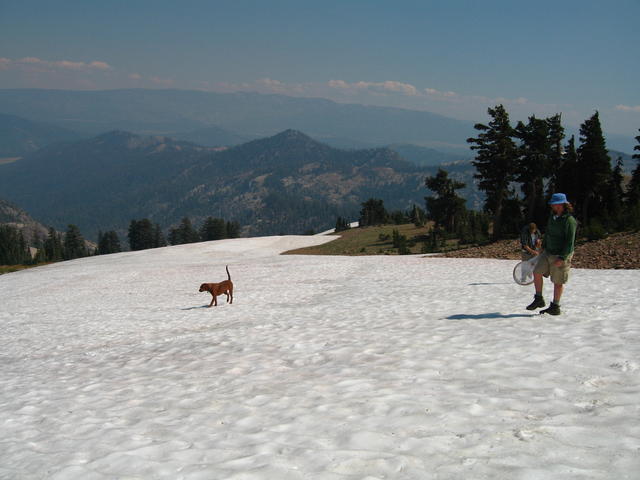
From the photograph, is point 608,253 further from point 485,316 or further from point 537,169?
point 537,169

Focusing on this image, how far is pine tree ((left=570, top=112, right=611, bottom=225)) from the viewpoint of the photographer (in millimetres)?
46906

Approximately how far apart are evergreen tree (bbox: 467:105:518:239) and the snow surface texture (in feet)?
87.5

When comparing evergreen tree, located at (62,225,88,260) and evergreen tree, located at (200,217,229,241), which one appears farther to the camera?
evergreen tree, located at (200,217,229,241)

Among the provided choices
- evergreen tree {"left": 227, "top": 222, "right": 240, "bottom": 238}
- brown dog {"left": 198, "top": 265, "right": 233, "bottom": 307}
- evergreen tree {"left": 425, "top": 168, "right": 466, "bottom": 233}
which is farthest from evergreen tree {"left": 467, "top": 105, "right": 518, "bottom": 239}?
evergreen tree {"left": 227, "top": 222, "right": 240, "bottom": 238}

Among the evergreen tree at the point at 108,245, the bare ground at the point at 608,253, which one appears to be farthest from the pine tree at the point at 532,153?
the evergreen tree at the point at 108,245

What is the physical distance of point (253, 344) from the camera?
12922 mm

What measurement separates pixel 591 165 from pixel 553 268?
140 ft

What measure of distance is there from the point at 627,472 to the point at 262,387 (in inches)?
244

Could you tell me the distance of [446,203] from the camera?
70.1m

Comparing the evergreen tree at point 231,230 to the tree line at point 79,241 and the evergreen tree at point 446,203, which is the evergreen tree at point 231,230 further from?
the evergreen tree at point 446,203

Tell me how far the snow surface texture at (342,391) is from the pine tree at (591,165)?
33.7 m

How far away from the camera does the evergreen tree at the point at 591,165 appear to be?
4691 centimetres

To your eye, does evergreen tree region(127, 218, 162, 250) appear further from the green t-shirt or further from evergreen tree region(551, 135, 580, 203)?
the green t-shirt

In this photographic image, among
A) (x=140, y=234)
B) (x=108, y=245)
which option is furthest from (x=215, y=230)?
(x=108, y=245)
